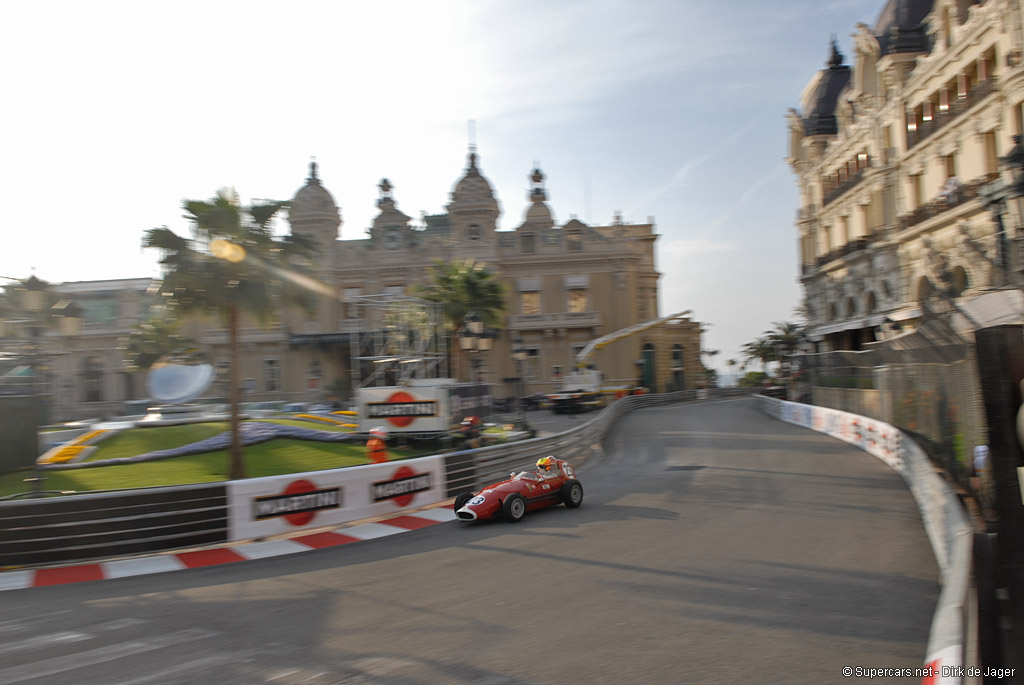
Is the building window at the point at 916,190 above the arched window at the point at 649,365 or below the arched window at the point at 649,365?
above

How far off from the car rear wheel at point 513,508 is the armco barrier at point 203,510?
2.36m

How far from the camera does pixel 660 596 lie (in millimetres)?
7336

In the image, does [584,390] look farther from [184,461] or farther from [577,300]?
[184,461]

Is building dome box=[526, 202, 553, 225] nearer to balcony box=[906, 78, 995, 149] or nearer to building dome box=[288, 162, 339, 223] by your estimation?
building dome box=[288, 162, 339, 223]

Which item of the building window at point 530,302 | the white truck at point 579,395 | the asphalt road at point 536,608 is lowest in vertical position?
the asphalt road at point 536,608

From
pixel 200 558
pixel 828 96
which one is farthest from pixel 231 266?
pixel 828 96

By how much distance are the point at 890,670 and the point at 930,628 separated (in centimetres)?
111

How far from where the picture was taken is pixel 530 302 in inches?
1978

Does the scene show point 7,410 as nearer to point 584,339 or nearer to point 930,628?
point 930,628

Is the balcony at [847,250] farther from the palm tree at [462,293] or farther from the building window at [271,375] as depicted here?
the building window at [271,375]

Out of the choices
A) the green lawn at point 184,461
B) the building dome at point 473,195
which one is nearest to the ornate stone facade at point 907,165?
the green lawn at point 184,461

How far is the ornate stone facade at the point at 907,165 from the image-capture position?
24.6 m

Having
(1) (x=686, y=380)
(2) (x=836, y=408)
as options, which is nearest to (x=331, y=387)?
(1) (x=686, y=380)

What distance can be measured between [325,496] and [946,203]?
85.3 feet
